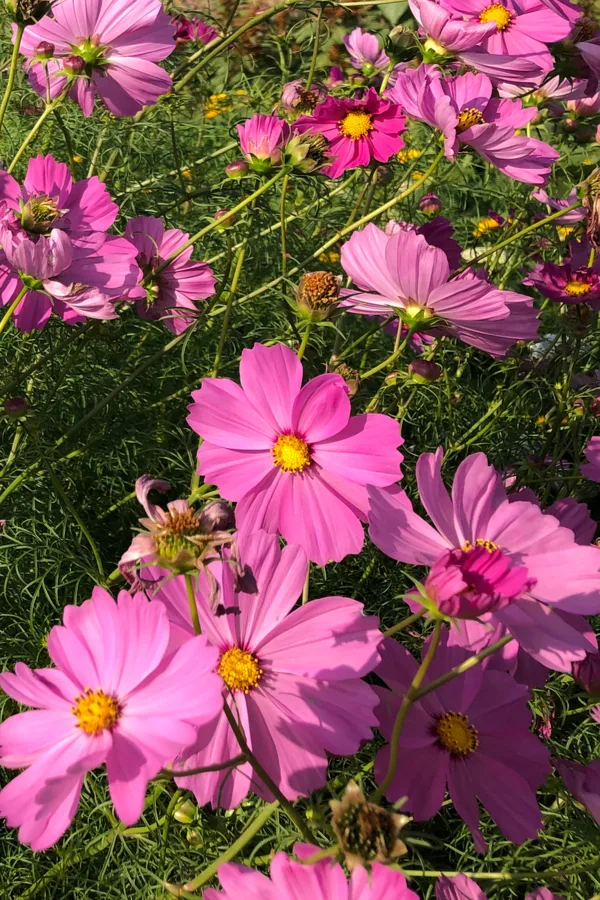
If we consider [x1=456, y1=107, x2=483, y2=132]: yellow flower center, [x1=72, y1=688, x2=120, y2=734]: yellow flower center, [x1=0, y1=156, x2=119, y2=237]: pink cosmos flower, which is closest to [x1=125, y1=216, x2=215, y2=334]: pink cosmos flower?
[x1=0, y1=156, x2=119, y2=237]: pink cosmos flower

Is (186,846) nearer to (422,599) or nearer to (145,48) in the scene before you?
(422,599)

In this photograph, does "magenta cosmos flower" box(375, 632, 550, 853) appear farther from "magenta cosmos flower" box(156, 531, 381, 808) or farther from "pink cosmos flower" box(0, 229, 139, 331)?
"pink cosmos flower" box(0, 229, 139, 331)

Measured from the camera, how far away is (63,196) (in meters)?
0.76

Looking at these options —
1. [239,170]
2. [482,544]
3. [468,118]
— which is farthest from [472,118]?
[482,544]

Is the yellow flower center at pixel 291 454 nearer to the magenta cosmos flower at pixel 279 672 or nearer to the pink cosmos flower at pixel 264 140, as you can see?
the magenta cosmos flower at pixel 279 672

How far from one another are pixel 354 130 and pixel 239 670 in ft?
2.04

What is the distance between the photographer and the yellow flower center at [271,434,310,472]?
610mm

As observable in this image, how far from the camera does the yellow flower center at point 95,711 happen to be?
39 centimetres

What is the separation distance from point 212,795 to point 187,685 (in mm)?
138

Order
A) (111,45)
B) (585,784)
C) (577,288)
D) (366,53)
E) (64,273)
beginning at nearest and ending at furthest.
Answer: (585,784) → (64,273) → (111,45) → (577,288) → (366,53)

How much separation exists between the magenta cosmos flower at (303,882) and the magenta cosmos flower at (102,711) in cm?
7

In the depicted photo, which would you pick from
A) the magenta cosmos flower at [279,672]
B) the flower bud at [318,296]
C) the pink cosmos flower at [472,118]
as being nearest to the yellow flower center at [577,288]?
the pink cosmos flower at [472,118]

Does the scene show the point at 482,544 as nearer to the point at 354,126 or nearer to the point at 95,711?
the point at 95,711

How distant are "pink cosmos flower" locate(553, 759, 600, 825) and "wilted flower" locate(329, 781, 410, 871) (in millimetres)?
286
